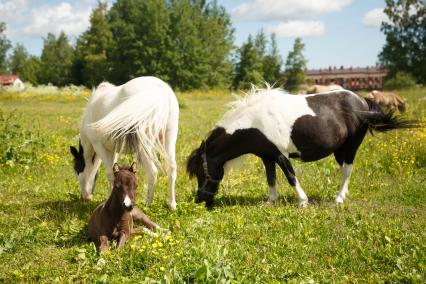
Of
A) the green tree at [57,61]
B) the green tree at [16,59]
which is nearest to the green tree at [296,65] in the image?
the green tree at [57,61]

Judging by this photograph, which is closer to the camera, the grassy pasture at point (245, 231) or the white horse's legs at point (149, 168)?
the grassy pasture at point (245, 231)

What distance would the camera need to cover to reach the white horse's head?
717 centimetres

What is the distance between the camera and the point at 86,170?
284 inches

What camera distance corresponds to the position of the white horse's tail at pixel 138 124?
18.3 feet

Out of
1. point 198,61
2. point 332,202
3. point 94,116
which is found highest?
point 198,61

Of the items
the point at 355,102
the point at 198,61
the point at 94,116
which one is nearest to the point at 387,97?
the point at 355,102

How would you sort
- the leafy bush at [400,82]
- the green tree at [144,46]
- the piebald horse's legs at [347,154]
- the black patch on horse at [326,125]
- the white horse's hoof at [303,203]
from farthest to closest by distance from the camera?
the green tree at [144,46] < the leafy bush at [400,82] < the piebald horse's legs at [347,154] < the black patch on horse at [326,125] < the white horse's hoof at [303,203]

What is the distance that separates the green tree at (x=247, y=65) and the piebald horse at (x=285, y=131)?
60.7 metres

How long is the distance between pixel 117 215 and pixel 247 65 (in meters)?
65.7

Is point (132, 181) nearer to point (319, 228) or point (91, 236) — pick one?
point (91, 236)

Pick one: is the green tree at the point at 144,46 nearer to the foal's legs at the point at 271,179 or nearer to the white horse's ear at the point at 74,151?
the white horse's ear at the point at 74,151

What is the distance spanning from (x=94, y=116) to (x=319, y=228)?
374 centimetres

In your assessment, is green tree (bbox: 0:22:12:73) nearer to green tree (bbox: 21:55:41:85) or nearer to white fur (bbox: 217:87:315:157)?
green tree (bbox: 21:55:41:85)

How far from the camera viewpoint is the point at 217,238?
516 cm
